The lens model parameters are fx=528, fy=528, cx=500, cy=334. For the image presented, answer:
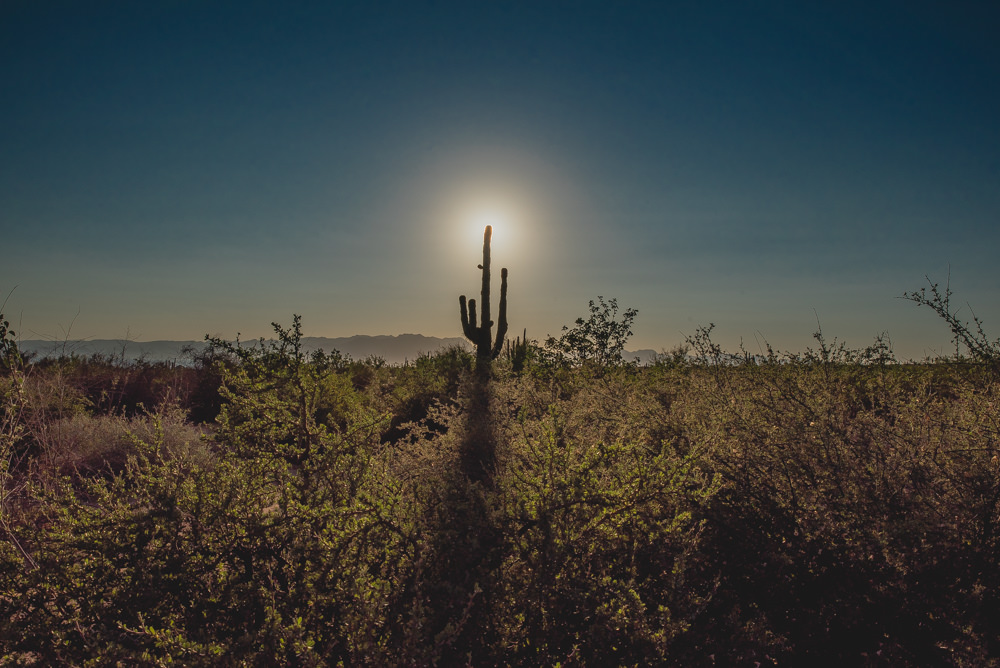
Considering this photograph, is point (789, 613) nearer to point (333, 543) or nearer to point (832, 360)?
point (333, 543)

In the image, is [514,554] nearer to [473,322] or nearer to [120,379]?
[473,322]

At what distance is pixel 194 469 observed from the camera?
2232 millimetres

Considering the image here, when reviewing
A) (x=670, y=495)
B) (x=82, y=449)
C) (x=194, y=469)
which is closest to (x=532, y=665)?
(x=670, y=495)

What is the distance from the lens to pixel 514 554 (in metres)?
2.15

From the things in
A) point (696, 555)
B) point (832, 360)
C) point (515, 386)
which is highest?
point (832, 360)

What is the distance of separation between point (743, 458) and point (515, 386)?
3.88 metres

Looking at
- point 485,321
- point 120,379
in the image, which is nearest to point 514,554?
point 485,321

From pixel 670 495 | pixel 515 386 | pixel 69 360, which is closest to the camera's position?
pixel 670 495

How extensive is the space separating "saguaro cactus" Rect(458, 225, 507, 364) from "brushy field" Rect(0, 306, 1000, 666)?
33.9 feet

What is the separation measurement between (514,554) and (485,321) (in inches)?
479

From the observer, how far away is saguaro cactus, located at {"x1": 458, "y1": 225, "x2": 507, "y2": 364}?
14119 mm

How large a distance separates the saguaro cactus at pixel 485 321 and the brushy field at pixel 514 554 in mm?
10337

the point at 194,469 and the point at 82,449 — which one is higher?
the point at 194,469

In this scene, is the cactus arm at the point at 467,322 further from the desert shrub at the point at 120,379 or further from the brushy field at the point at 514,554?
the brushy field at the point at 514,554
